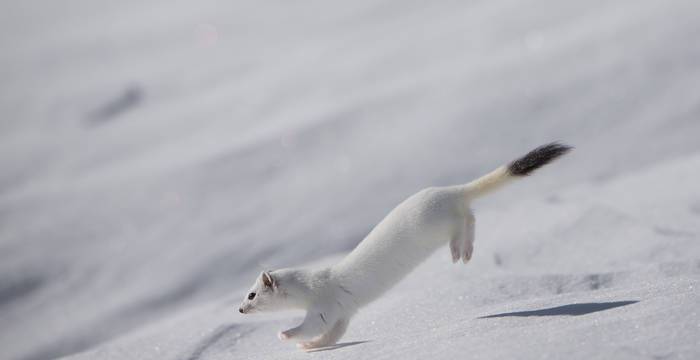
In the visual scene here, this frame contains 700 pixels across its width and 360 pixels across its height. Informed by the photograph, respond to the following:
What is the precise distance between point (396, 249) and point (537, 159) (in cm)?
65

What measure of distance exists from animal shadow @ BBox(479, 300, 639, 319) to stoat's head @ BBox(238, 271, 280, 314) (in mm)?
923

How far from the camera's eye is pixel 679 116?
17.0 feet

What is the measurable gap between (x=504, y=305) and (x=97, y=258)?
150 inches

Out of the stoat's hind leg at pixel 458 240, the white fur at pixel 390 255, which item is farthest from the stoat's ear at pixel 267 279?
the stoat's hind leg at pixel 458 240

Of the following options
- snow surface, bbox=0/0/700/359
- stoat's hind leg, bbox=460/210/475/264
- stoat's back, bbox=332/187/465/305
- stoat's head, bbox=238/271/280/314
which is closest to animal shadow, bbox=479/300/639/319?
snow surface, bbox=0/0/700/359

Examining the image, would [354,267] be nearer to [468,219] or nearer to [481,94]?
[468,219]

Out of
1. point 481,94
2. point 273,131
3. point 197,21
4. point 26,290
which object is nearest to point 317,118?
point 273,131

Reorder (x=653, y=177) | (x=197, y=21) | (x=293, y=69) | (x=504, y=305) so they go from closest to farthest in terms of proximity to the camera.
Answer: (x=504, y=305), (x=653, y=177), (x=293, y=69), (x=197, y=21)

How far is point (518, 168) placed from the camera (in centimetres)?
273

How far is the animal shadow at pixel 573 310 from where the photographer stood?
2260 millimetres

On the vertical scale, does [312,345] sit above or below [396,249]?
below

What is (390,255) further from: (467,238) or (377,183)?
(377,183)

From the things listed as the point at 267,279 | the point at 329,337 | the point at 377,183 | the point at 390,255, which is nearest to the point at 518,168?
the point at 390,255

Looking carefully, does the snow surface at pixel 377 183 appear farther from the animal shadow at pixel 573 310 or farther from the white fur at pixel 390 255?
the white fur at pixel 390 255
